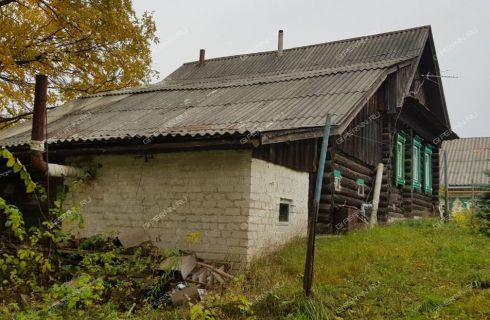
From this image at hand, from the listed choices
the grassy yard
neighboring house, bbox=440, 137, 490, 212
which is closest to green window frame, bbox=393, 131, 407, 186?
the grassy yard

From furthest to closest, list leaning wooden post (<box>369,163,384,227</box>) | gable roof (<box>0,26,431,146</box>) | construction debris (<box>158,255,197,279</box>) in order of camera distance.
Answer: leaning wooden post (<box>369,163,384,227</box>) < gable roof (<box>0,26,431,146</box>) < construction debris (<box>158,255,197,279</box>)

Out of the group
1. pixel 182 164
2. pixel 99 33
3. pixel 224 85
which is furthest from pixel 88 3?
pixel 182 164

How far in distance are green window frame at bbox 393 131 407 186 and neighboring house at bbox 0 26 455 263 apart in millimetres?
109

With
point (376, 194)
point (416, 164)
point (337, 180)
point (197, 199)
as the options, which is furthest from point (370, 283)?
point (416, 164)

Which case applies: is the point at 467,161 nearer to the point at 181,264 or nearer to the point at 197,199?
the point at 197,199

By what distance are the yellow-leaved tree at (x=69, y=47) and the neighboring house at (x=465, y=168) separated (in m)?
17.8

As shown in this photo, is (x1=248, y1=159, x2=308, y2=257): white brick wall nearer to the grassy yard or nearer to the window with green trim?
the grassy yard

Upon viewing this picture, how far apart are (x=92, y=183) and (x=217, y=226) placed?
120 inches

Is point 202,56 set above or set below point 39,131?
above

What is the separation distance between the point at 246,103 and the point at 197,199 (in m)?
2.92

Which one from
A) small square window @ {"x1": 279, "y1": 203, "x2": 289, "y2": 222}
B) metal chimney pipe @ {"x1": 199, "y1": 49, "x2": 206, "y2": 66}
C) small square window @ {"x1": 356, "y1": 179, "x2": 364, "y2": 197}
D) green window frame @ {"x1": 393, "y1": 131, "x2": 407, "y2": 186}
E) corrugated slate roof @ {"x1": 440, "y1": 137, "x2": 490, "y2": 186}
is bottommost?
small square window @ {"x1": 279, "y1": 203, "x2": 289, "y2": 222}

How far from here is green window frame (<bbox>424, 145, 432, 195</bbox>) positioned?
18795mm

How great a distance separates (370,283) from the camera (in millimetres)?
7082

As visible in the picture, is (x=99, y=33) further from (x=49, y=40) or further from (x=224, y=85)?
(x=224, y=85)
